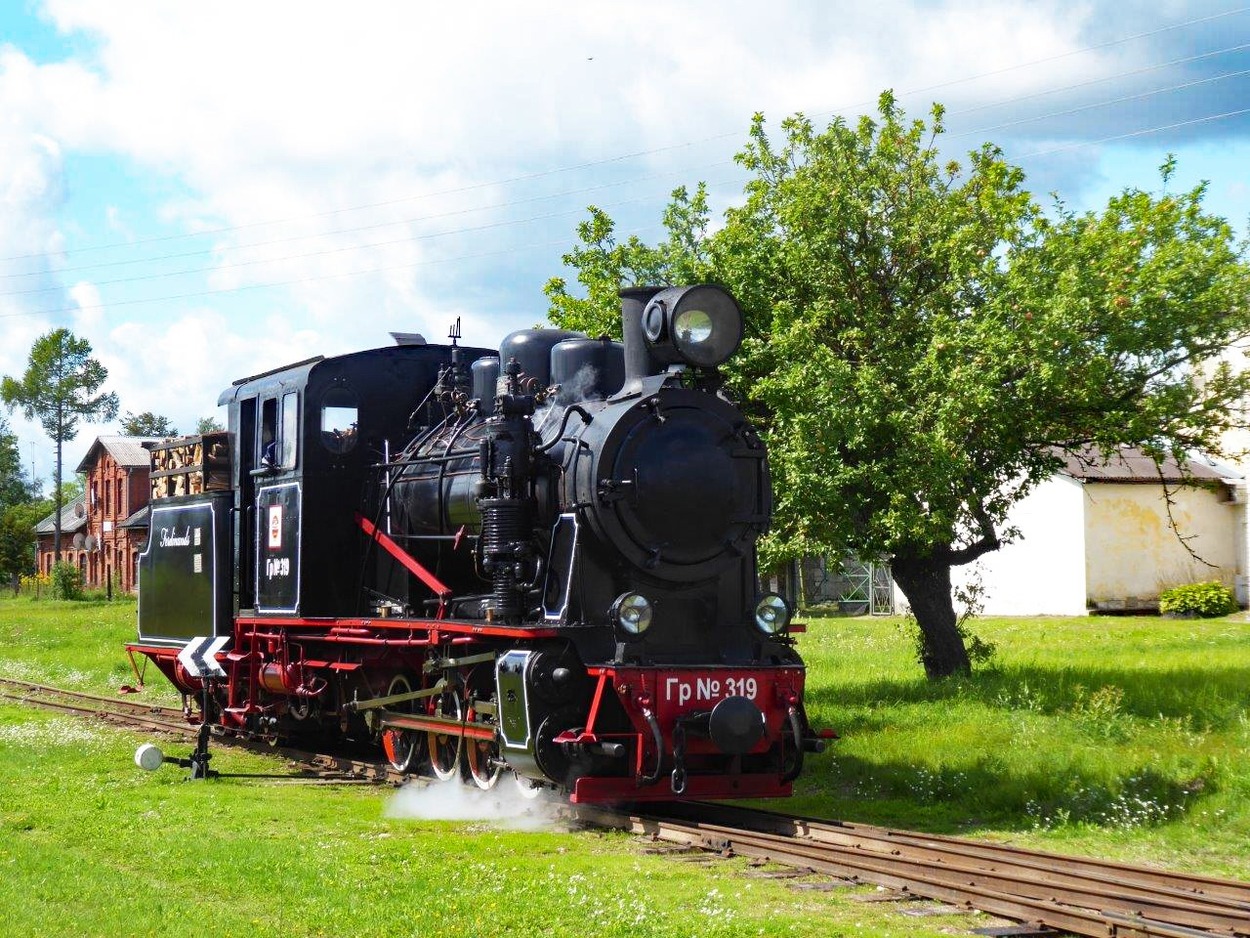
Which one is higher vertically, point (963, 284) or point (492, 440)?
point (963, 284)

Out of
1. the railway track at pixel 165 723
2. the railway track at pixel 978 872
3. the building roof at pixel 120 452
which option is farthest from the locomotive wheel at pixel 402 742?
the building roof at pixel 120 452

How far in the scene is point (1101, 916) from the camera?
702 cm

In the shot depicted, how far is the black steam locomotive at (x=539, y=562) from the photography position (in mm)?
10234

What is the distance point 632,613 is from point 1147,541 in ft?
91.1

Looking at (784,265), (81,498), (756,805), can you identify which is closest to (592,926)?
(756,805)

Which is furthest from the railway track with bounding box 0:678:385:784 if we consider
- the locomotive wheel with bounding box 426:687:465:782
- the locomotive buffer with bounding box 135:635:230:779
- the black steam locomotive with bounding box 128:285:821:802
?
the locomotive buffer with bounding box 135:635:230:779

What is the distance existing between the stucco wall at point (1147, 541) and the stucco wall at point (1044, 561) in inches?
14.9

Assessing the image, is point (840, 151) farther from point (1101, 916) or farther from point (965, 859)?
point (1101, 916)

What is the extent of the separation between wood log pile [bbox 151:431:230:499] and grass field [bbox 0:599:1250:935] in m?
3.07

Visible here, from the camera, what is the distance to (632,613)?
10398 millimetres

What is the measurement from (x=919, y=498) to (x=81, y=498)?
→ 75.4 m

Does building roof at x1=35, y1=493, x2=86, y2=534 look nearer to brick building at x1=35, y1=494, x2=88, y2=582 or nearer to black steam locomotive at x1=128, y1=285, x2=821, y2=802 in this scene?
brick building at x1=35, y1=494, x2=88, y2=582

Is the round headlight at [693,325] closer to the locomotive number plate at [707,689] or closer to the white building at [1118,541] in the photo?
the locomotive number plate at [707,689]

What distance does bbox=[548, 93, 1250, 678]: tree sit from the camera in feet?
47.2
